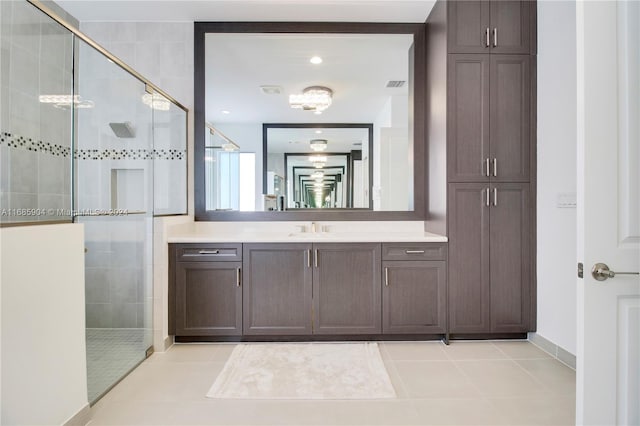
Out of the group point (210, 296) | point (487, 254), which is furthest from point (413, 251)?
point (210, 296)

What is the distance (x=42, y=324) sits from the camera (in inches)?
59.6

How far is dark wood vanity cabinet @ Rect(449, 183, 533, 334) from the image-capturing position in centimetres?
279

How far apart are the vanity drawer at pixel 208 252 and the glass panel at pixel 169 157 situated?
42cm

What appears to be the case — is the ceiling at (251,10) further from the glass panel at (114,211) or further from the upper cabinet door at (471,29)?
the glass panel at (114,211)

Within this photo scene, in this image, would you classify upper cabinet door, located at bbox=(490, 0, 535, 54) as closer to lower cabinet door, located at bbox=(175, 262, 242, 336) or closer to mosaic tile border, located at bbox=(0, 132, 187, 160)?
lower cabinet door, located at bbox=(175, 262, 242, 336)

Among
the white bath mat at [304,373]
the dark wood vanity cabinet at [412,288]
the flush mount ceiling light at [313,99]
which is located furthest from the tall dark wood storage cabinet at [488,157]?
the flush mount ceiling light at [313,99]

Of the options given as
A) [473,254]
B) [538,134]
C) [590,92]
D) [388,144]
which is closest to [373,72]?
[388,144]

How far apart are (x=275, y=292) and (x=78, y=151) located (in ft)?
5.34

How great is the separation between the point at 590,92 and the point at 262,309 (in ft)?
7.93

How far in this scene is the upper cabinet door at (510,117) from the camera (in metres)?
2.79

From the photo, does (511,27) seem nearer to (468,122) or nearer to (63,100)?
(468,122)

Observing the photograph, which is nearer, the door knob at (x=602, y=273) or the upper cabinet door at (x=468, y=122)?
the door knob at (x=602, y=273)

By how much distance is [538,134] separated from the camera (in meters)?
2.78

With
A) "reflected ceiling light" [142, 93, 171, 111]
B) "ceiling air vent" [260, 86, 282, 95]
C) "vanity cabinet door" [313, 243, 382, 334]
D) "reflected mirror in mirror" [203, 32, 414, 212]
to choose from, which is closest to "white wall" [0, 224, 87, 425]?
"reflected ceiling light" [142, 93, 171, 111]
